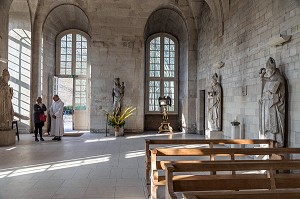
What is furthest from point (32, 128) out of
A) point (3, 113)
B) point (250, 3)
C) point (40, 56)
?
point (250, 3)

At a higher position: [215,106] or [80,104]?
[80,104]

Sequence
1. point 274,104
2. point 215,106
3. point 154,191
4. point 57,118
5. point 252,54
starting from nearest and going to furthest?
point 154,191 < point 274,104 < point 252,54 < point 215,106 < point 57,118

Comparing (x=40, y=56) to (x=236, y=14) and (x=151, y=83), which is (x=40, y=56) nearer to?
(x=151, y=83)

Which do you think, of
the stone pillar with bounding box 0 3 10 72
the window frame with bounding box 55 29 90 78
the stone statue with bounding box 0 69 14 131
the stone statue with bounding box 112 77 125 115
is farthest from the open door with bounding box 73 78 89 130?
the stone statue with bounding box 0 69 14 131

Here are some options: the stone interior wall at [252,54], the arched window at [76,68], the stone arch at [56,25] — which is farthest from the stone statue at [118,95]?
the stone interior wall at [252,54]

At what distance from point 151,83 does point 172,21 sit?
3067 millimetres

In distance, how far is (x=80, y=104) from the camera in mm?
13930

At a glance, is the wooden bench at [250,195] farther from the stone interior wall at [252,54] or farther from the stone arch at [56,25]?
the stone arch at [56,25]

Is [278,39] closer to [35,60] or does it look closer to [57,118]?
[57,118]

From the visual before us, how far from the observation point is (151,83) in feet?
47.4

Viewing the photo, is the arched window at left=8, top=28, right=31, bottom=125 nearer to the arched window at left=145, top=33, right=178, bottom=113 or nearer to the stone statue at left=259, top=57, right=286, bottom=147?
the arched window at left=145, top=33, right=178, bottom=113

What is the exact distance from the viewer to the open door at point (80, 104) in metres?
13.8

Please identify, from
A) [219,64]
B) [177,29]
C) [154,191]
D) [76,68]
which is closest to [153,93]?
[177,29]

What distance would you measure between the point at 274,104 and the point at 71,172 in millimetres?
3933
